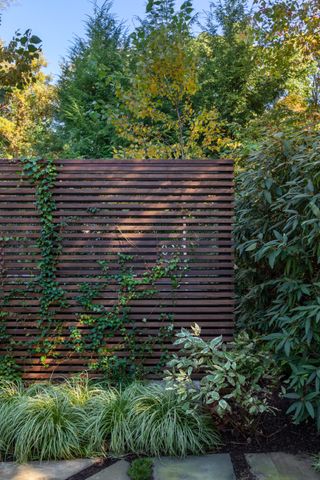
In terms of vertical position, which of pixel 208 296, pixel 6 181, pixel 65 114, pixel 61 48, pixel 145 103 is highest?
pixel 61 48

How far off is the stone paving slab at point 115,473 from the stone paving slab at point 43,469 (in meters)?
0.12

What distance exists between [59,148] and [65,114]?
2.97 ft

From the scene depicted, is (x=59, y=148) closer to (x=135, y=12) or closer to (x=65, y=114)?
(x=65, y=114)

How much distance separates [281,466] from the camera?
2234mm

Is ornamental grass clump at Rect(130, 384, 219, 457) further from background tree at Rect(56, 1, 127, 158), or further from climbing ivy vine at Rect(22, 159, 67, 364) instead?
background tree at Rect(56, 1, 127, 158)

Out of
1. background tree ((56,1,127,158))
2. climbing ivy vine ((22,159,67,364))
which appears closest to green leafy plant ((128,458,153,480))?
climbing ivy vine ((22,159,67,364))

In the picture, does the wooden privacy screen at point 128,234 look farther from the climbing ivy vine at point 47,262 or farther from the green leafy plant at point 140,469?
the green leafy plant at point 140,469

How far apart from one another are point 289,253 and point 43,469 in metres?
1.90

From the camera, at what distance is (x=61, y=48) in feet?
41.0

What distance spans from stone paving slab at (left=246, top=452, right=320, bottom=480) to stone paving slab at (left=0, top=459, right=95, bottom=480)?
92 cm

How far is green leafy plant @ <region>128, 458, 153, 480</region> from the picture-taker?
2.12 metres

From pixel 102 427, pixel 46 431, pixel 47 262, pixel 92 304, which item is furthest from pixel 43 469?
pixel 47 262

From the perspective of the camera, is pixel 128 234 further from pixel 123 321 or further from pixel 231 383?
pixel 231 383

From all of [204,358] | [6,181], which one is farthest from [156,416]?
[6,181]
